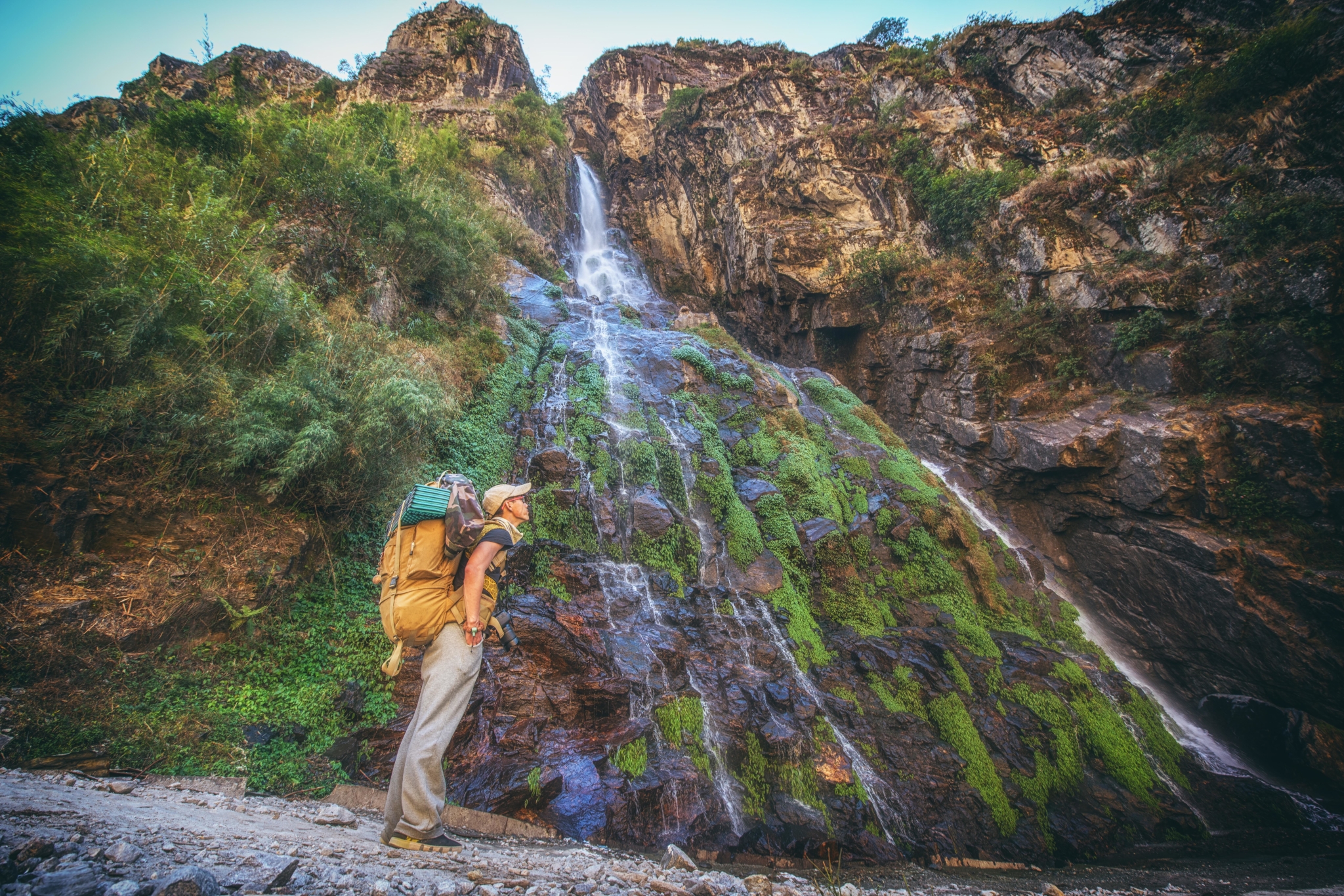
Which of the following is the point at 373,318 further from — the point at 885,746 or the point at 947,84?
the point at 947,84

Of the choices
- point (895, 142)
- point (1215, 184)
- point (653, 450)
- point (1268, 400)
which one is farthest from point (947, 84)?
point (653, 450)

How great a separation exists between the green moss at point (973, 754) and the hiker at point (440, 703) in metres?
6.33

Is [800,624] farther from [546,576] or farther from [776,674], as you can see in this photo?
[546,576]

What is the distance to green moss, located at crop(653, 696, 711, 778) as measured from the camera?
5465mm

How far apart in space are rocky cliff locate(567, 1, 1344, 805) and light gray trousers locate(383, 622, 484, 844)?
1234 cm

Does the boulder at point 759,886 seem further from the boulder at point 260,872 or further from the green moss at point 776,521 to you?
the green moss at point 776,521

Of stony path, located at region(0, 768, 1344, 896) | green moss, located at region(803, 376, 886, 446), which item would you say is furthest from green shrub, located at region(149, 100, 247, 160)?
green moss, located at region(803, 376, 886, 446)

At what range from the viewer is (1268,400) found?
8.95m

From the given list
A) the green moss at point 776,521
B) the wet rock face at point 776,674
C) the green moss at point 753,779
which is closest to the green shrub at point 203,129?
the wet rock face at point 776,674

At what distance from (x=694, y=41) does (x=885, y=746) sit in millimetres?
37607

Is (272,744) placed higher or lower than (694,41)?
lower

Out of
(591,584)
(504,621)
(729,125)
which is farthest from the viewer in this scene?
(729,125)

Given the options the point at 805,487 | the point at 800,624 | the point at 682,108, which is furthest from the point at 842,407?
the point at 682,108

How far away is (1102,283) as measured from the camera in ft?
39.3
